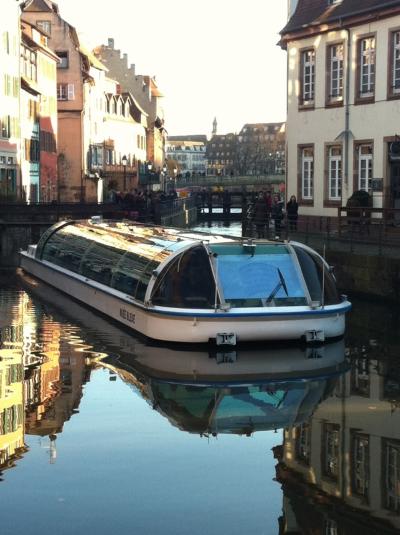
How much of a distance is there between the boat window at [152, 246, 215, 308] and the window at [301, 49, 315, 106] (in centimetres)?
1693

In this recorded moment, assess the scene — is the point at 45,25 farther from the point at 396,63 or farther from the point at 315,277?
the point at 315,277

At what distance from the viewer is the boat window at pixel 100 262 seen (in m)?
19.5

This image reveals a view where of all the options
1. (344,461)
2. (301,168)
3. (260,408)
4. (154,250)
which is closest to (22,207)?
(301,168)

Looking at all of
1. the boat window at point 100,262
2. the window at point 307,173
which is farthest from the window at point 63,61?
the boat window at point 100,262

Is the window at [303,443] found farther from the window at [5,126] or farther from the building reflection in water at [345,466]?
the window at [5,126]

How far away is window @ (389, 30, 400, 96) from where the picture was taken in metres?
27.8

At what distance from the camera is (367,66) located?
1148 inches

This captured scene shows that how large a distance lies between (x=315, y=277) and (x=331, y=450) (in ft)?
21.4

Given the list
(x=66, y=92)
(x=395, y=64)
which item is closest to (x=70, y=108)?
(x=66, y=92)

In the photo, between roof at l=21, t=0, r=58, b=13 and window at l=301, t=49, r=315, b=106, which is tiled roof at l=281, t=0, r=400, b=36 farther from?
roof at l=21, t=0, r=58, b=13

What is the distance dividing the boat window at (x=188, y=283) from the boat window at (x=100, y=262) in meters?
3.63

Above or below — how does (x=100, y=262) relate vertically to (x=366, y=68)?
below

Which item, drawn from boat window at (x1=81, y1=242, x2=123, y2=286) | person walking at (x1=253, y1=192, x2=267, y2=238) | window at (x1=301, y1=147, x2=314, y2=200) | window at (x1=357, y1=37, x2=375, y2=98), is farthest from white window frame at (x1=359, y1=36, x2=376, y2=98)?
boat window at (x1=81, y1=242, x2=123, y2=286)

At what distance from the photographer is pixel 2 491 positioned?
27.2 feet
